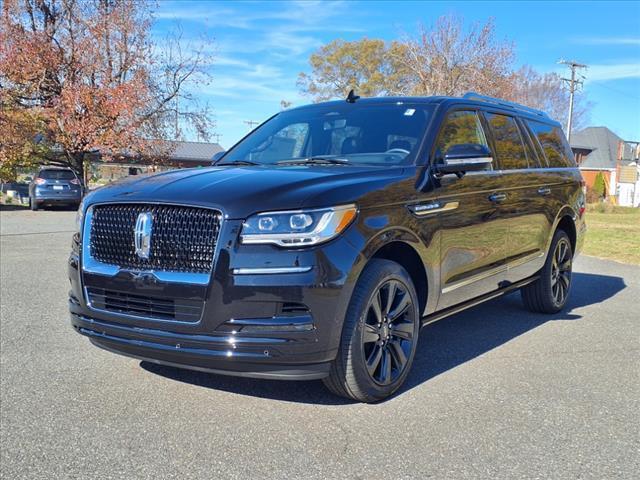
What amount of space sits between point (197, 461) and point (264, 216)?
1.28 meters

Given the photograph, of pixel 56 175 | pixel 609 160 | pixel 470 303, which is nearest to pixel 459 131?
pixel 470 303

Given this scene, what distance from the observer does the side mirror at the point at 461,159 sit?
4.18 metres

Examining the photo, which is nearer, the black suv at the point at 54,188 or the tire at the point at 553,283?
the tire at the point at 553,283

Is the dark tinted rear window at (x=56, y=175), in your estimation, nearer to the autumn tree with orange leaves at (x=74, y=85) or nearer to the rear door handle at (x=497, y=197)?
the autumn tree with orange leaves at (x=74, y=85)

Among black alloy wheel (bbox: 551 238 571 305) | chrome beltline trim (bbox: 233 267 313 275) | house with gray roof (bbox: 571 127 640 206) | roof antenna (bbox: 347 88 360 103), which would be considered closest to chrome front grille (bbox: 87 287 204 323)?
chrome beltline trim (bbox: 233 267 313 275)

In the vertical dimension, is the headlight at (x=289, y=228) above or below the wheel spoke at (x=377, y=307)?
above

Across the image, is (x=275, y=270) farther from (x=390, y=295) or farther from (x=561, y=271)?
(x=561, y=271)

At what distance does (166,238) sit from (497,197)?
2797 mm

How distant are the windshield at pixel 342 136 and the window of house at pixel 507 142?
36.6 inches

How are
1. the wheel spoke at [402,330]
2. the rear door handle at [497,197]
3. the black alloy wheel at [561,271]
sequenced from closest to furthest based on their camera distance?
the wheel spoke at [402,330], the rear door handle at [497,197], the black alloy wheel at [561,271]

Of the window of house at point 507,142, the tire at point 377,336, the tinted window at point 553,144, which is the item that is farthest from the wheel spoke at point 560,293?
the tire at point 377,336

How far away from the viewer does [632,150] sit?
56.2 m

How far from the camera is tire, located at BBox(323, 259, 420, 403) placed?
348 centimetres

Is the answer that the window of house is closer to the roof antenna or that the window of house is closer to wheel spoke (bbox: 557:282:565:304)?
the roof antenna
